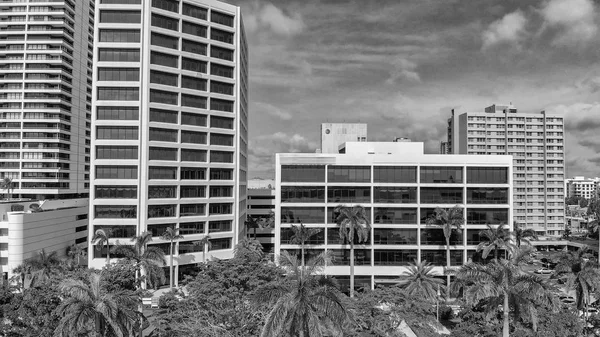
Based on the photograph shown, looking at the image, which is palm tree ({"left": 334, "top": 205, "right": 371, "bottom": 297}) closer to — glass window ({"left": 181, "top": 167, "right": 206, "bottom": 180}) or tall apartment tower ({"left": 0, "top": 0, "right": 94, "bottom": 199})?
glass window ({"left": 181, "top": 167, "right": 206, "bottom": 180})

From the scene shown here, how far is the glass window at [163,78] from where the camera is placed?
67.9 m

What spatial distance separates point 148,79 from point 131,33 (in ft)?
28.0

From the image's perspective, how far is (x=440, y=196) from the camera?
217 ft

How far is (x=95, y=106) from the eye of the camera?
66.0 metres

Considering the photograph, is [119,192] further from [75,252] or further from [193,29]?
[193,29]

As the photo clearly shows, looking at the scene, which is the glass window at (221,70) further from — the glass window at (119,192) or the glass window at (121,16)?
the glass window at (119,192)

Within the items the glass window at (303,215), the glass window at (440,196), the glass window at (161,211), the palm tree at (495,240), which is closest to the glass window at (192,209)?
the glass window at (161,211)

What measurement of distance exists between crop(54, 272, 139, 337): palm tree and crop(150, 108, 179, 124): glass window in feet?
159

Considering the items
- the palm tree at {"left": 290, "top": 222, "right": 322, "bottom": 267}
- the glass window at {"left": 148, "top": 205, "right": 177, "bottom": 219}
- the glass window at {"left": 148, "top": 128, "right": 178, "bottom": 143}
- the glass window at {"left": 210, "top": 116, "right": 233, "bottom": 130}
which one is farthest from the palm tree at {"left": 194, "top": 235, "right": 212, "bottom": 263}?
the glass window at {"left": 210, "top": 116, "right": 233, "bottom": 130}

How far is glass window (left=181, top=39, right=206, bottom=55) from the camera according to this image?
2815 inches

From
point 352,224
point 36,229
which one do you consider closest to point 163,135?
point 36,229

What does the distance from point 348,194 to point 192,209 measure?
27.8 meters

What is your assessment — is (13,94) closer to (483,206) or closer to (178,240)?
(178,240)

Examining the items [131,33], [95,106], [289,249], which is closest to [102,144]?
[95,106]
